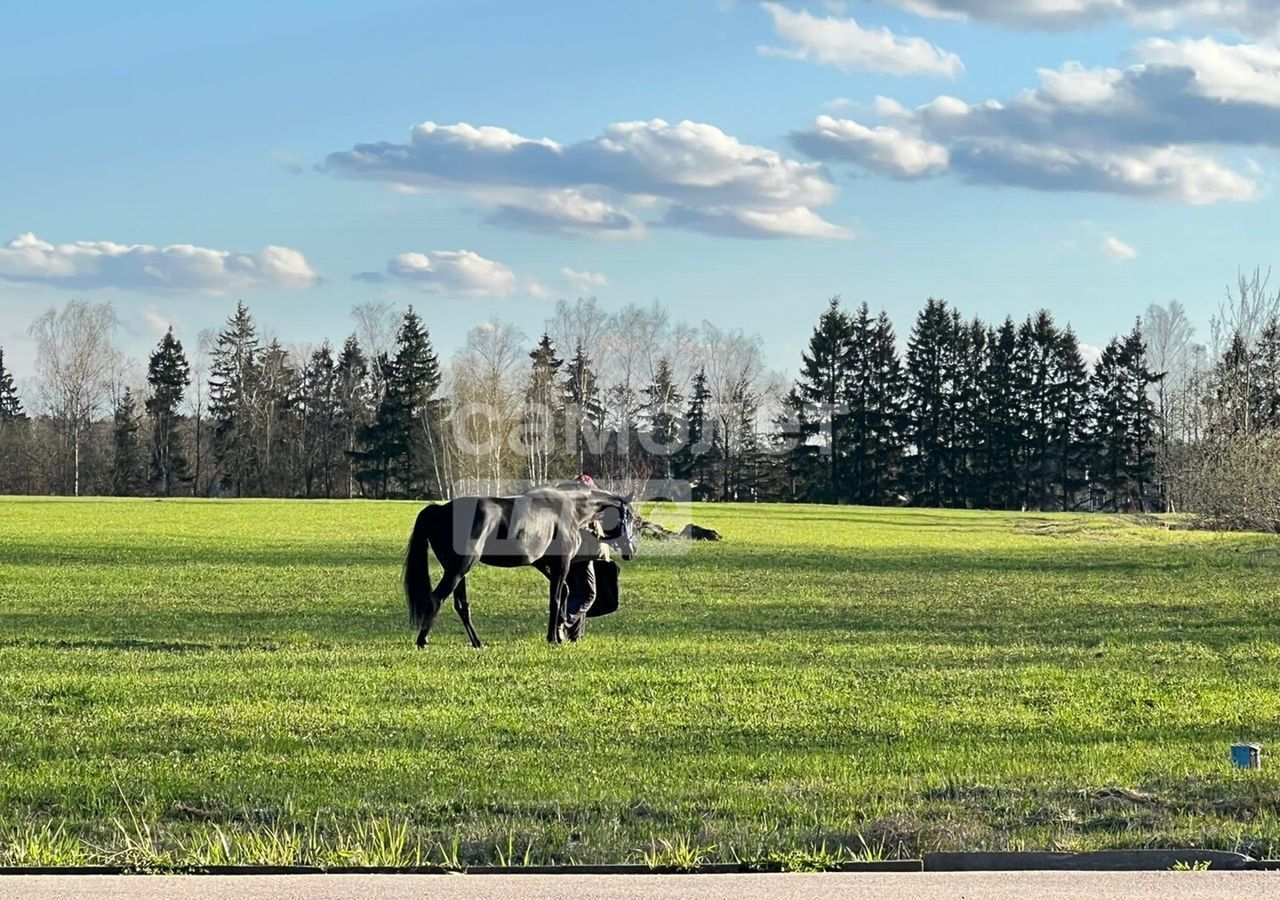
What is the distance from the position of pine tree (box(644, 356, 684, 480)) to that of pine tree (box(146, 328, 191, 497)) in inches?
1136

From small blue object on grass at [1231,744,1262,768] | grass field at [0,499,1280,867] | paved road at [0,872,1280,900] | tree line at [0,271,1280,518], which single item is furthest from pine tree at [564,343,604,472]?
paved road at [0,872,1280,900]

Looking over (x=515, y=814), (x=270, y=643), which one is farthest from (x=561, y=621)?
(x=515, y=814)

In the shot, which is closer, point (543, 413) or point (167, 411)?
point (543, 413)

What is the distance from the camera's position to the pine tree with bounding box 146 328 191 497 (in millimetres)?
91188

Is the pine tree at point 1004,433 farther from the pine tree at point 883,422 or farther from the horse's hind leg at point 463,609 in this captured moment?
the horse's hind leg at point 463,609

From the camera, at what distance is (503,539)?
16.8 metres

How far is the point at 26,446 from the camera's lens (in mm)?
91875

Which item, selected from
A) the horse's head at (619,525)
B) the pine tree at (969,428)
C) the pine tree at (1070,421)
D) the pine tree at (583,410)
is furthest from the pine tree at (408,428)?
the horse's head at (619,525)

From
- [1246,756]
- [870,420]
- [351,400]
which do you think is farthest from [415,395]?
[1246,756]

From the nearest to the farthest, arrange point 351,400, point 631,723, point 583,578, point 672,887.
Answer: point 672,887 < point 631,723 < point 583,578 < point 351,400

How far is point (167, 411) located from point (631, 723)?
87.2 m

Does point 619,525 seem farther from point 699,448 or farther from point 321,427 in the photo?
point 321,427

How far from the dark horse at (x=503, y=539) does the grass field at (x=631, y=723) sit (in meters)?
0.59

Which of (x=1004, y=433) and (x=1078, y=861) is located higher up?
(x=1004, y=433)
